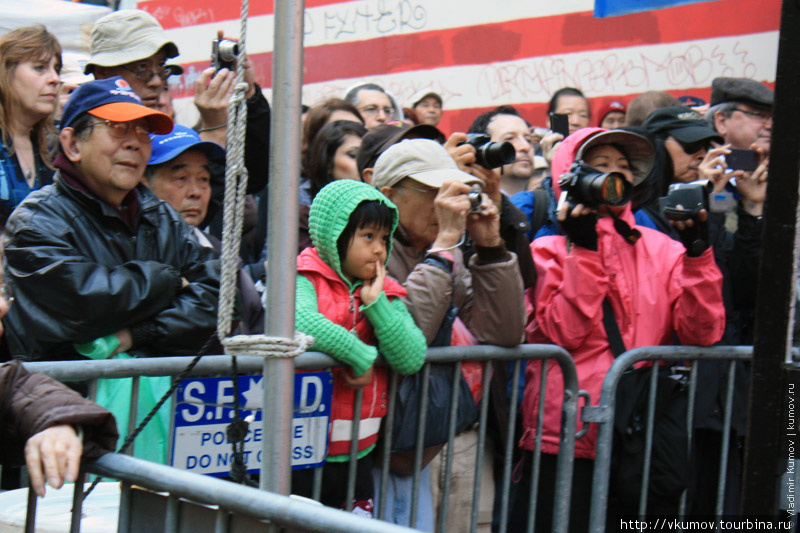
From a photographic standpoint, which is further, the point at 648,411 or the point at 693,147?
the point at 693,147

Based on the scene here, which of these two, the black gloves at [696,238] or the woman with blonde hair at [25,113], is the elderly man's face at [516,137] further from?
the woman with blonde hair at [25,113]

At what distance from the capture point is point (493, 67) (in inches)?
319

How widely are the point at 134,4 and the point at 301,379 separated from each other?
7.11 metres

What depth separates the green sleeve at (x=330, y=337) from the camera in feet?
9.88

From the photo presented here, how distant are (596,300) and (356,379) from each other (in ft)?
3.55

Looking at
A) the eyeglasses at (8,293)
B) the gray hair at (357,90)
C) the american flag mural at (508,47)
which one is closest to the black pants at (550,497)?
the eyeglasses at (8,293)

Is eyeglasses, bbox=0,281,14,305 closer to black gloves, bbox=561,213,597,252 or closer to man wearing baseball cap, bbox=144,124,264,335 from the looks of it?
man wearing baseball cap, bbox=144,124,264,335

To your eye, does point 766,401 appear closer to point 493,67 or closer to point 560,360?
point 560,360

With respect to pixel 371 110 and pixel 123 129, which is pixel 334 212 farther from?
pixel 371 110

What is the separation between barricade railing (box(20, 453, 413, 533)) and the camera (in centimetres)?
169

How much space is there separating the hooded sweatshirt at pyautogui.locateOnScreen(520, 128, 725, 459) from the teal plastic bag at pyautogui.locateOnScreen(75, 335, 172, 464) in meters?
1.48

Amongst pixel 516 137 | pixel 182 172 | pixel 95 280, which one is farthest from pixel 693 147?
pixel 95 280

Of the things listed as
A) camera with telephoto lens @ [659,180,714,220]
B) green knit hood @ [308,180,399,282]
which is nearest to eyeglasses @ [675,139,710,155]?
camera with telephoto lens @ [659,180,714,220]

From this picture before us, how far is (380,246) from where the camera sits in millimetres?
3182
